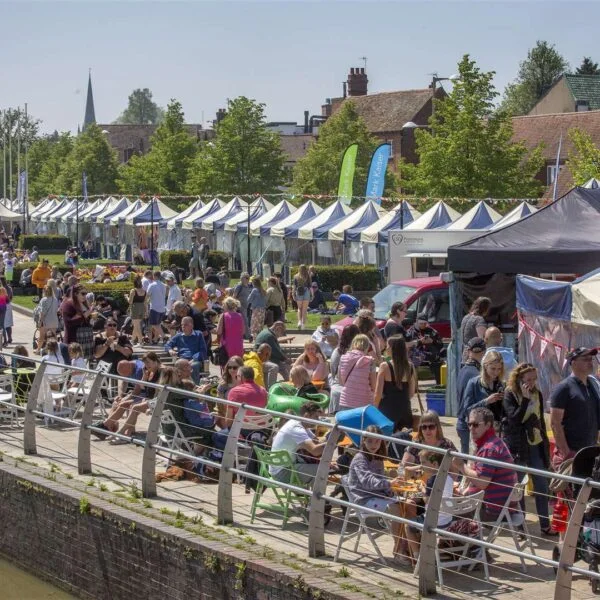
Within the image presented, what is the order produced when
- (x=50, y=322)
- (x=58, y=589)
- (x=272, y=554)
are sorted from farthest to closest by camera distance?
(x=50, y=322) → (x=58, y=589) → (x=272, y=554)

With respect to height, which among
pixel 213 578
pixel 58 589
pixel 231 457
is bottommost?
pixel 58 589

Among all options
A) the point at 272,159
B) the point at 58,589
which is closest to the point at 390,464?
the point at 58,589

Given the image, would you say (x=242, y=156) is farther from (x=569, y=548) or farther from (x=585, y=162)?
(x=569, y=548)

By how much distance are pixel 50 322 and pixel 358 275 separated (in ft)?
52.4

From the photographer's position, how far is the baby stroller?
8430 mm

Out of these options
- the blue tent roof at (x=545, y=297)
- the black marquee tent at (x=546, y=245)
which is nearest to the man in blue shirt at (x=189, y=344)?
the black marquee tent at (x=546, y=245)

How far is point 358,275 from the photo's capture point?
1564 inches

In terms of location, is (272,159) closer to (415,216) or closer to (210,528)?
(415,216)

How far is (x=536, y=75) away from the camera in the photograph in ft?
420

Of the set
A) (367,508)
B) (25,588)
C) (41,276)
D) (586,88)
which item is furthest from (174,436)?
(586,88)

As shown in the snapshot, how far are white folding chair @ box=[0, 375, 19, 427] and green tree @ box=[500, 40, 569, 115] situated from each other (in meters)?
114

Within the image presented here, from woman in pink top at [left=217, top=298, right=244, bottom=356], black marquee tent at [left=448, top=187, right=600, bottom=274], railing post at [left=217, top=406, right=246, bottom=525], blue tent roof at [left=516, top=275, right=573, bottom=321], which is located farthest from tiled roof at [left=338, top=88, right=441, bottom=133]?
railing post at [left=217, top=406, right=246, bottom=525]

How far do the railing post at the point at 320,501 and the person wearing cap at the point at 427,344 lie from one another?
11.7 metres

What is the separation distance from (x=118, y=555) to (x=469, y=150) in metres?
43.0
